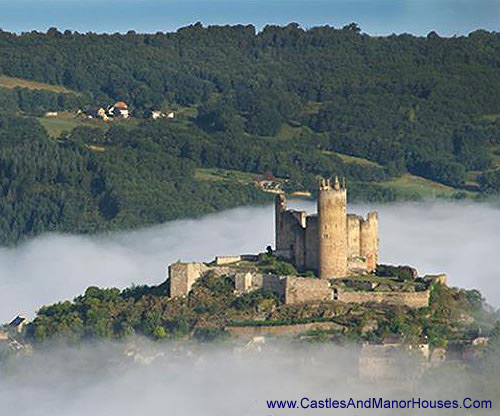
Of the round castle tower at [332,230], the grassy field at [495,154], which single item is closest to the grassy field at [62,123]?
the grassy field at [495,154]

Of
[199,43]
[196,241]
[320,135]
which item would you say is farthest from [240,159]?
[199,43]

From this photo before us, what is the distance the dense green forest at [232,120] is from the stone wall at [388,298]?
35.0 meters

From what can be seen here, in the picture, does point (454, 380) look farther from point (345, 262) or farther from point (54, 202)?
point (54, 202)

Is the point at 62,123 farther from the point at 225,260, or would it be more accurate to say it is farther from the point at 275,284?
the point at 275,284

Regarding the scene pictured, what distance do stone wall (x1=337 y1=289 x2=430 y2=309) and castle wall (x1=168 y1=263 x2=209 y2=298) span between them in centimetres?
449

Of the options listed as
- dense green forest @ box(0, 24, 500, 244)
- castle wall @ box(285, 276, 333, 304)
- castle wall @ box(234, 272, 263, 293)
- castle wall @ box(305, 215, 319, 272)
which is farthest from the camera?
dense green forest @ box(0, 24, 500, 244)

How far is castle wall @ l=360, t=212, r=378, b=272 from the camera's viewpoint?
7731 centimetres

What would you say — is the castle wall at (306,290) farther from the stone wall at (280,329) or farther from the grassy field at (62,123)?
the grassy field at (62,123)

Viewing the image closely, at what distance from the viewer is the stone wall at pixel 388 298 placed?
74312 millimetres

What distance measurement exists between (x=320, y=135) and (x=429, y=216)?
1833 centimetres

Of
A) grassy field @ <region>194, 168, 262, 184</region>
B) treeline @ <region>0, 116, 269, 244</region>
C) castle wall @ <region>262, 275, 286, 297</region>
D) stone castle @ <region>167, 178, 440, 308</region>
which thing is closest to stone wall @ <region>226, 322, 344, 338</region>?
stone castle @ <region>167, 178, 440, 308</region>

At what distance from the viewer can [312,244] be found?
251 ft

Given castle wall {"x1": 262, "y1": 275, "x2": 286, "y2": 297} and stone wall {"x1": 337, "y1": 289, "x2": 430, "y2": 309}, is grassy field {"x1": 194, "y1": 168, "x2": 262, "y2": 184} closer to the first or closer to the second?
castle wall {"x1": 262, "y1": 275, "x2": 286, "y2": 297}

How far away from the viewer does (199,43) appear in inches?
6353
